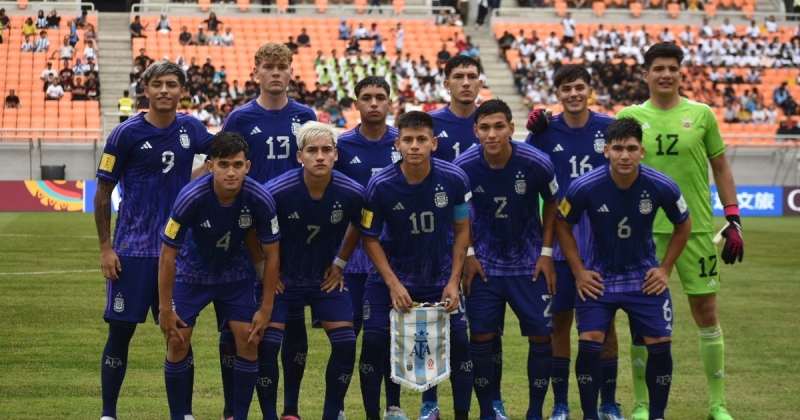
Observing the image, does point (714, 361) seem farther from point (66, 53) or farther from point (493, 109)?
A: point (66, 53)

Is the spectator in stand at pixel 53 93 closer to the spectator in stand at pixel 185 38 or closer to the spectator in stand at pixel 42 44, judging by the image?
the spectator in stand at pixel 42 44

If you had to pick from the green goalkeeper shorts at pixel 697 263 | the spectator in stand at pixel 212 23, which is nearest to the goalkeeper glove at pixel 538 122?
the green goalkeeper shorts at pixel 697 263

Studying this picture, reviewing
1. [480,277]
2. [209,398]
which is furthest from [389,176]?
[209,398]

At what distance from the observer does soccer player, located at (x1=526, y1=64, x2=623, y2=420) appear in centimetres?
786

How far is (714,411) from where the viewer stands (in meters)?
7.84

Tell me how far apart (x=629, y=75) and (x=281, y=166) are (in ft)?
103

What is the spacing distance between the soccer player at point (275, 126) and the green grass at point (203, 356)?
0.60m

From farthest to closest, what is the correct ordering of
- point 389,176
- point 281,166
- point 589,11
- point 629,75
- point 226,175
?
point 589,11 < point 629,75 < point 281,166 < point 389,176 < point 226,175

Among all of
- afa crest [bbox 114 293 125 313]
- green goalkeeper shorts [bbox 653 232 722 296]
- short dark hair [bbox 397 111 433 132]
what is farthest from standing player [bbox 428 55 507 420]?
afa crest [bbox 114 293 125 313]

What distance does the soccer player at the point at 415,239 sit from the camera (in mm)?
7312

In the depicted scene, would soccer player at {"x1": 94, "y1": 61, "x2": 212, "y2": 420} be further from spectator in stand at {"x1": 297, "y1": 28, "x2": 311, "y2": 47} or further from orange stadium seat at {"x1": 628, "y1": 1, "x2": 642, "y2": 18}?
orange stadium seat at {"x1": 628, "y1": 1, "x2": 642, "y2": 18}

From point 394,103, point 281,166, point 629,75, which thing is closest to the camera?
point 281,166

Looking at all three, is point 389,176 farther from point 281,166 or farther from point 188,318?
point 188,318

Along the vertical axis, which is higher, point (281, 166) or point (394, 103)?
point (394, 103)
